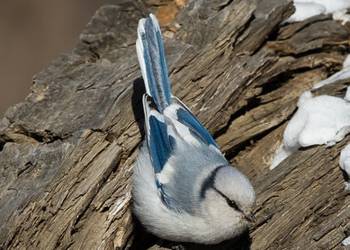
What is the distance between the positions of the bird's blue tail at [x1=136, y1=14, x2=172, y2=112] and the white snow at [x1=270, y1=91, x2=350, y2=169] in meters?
0.79

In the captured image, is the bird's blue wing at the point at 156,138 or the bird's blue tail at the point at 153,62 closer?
the bird's blue wing at the point at 156,138

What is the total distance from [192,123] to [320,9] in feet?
5.01

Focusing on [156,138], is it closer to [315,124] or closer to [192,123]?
[192,123]

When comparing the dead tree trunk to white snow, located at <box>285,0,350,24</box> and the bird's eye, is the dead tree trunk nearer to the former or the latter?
white snow, located at <box>285,0,350,24</box>

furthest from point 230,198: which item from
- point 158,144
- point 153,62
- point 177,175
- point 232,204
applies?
point 153,62

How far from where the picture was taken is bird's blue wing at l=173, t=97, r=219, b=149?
6168mm

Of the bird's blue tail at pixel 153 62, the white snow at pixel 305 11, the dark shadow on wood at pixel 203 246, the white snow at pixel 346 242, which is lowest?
the white snow at pixel 346 242

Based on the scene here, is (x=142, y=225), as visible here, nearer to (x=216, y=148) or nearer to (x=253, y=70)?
(x=216, y=148)

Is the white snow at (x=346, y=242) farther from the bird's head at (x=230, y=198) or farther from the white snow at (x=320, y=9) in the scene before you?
the white snow at (x=320, y=9)

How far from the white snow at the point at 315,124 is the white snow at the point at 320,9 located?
0.66m

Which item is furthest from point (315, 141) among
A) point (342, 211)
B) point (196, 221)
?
point (196, 221)

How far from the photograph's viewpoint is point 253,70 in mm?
6613

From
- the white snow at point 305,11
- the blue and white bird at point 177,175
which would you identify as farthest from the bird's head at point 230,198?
the white snow at point 305,11

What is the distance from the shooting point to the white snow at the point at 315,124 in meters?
6.30
